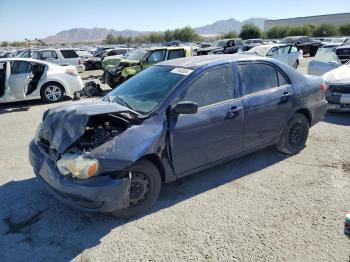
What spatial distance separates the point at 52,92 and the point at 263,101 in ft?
25.9

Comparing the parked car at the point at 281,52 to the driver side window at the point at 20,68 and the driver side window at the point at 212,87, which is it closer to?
the driver side window at the point at 20,68

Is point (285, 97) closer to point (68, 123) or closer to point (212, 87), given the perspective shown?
point (212, 87)

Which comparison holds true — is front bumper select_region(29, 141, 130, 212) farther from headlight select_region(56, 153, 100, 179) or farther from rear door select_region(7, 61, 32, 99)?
rear door select_region(7, 61, 32, 99)

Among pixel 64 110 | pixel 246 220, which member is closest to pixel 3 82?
pixel 64 110

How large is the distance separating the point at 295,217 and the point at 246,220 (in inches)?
21.0

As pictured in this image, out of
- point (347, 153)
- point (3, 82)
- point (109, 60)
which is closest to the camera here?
point (347, 153)

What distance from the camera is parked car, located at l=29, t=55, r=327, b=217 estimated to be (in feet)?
11.2

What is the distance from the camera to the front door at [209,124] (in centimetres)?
394

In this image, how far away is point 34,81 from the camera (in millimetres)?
10461

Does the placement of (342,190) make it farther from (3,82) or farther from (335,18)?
(335,18)

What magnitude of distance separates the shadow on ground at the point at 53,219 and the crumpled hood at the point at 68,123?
78cm

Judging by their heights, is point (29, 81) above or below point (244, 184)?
above

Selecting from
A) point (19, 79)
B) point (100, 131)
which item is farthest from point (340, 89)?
point (19, 79)

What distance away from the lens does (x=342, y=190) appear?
13.8 feet
